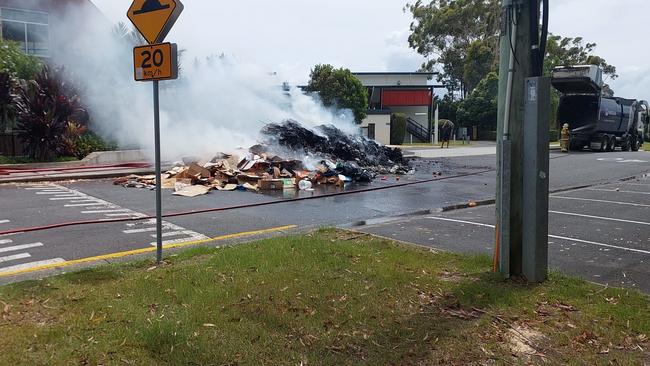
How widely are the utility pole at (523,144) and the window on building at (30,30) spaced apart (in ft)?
92.7

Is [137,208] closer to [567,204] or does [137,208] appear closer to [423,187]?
[423,187]

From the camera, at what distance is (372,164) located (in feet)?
64.1

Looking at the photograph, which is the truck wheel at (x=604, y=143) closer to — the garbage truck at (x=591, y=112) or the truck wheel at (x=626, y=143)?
the garbage truck at (x=591, y=112)

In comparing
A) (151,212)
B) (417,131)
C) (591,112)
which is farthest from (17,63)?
(417,131)

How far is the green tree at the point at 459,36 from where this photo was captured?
58.6 metres

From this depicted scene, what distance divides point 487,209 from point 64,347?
9151 millimetres

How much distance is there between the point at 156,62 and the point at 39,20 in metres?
27.4

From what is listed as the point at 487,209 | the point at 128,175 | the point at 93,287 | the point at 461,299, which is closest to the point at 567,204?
the point at 487,209

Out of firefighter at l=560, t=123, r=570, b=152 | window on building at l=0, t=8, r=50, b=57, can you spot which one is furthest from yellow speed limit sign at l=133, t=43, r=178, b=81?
firefighter at l=560, t=123, r=570, b=152

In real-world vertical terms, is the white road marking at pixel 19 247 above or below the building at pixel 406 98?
below

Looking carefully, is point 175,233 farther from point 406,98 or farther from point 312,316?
point 406,98

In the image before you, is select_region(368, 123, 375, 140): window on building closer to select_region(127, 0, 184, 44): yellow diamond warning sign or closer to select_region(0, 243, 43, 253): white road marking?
select_region(0, 243, 43, 253): white road marking

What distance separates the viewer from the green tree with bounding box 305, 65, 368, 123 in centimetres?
3709

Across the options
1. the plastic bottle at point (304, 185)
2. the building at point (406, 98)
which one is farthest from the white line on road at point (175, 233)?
the building at point (406, 98)
